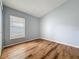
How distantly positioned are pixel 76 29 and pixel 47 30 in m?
2.03

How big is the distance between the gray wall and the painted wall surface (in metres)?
0.83

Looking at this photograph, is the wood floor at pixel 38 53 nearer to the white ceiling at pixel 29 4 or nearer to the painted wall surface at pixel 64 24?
the painted wall surface at pixel 64 24

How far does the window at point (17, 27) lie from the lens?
321 centimetres

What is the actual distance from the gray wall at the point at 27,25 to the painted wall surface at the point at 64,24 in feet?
2.71

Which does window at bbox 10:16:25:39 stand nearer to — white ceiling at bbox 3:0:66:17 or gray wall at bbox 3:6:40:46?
gray wall at bbox 3:6:40:46

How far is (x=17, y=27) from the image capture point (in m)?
3.49

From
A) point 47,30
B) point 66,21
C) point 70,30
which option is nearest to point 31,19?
point 47,30

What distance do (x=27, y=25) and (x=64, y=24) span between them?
2493 mm

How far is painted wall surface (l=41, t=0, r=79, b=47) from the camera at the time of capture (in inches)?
131

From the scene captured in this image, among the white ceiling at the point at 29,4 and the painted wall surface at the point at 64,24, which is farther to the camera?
the painted wall surface at the point at 64,24

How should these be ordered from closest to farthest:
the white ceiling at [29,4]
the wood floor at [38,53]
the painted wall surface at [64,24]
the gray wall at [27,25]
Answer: the wood floor at [38,53]
the white ceiling at [29,4]
the gray wall at [27,25]
the painted wall surface at [64,24]

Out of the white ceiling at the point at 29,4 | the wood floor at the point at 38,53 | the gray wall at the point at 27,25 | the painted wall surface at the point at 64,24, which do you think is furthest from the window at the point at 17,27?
the painted wall surface at the point at 64,24

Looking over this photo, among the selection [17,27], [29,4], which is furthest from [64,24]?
[17,27]

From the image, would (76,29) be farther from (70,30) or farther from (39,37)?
(39,37)
